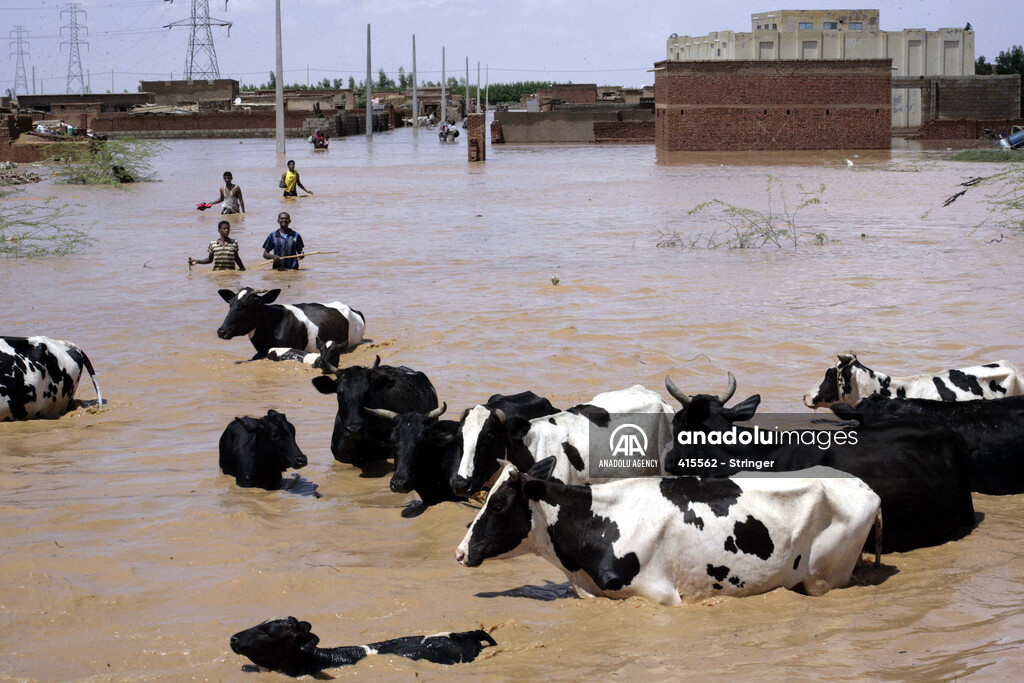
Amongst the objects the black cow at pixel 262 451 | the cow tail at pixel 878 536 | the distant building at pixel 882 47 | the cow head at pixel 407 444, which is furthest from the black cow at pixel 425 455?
the distant building at pixel 882 47

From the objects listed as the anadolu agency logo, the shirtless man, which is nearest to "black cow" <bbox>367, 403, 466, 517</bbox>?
the anadolu agency logo

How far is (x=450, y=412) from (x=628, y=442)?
2.98 meters

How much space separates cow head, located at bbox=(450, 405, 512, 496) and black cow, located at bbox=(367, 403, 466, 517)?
0.60m

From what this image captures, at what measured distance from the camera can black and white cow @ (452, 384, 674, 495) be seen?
254 inches

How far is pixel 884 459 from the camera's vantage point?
6.46 meters

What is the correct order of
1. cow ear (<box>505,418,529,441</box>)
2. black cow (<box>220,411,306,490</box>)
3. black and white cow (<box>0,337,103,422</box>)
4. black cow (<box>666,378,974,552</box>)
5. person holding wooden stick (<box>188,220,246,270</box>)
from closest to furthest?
1. black cow (<box>666,378,974,552</box>)
2. cow ear (<box>505,418,529,441</box>)
3. black cow (<box>220,411,306,490</box>)
4. black and white cow (<box>0,337,103,422</box>)
5. person holding wooden stick (<box>188,220,246,270</box>)

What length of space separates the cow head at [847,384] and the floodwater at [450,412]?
63cm

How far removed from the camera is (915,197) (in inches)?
1138

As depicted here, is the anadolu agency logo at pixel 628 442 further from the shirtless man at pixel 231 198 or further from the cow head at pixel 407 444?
the shirtless man at pixel 231 198

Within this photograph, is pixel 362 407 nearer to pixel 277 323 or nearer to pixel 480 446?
pixel 480 446

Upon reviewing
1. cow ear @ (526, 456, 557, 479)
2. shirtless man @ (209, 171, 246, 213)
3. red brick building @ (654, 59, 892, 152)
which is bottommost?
cow ear @ (526, 456, 557, 479)

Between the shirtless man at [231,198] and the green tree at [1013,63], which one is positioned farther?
the green tree at [1013,63]

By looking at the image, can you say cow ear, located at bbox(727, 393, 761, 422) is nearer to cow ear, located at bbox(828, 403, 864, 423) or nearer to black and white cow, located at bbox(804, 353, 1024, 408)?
cow ear, located at bbox(828, 403, 864, 423)

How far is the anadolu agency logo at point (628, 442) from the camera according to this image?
22.6ft
